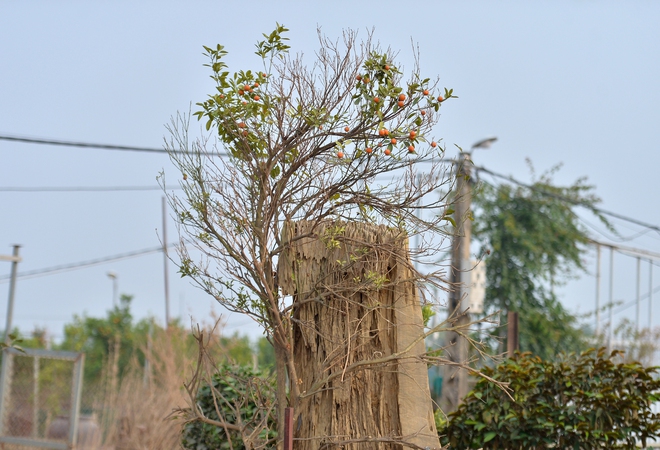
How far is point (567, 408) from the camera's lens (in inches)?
236

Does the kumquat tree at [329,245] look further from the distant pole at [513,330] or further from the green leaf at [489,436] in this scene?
the distant pole at [513,330]

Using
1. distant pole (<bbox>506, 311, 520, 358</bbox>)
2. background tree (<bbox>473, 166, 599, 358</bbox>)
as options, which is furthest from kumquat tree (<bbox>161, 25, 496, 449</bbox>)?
background tree (<bbox>473, 166, 599, 358</bbox>)

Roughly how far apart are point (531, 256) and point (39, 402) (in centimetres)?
1165

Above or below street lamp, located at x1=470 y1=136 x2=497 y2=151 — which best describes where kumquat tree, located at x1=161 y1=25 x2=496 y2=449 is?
below

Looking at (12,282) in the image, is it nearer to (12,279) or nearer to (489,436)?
(12,279)

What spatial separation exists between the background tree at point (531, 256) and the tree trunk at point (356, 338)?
41.5 ft

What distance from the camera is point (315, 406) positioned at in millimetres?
4785

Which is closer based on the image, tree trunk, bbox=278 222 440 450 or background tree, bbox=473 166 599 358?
tree trunk, bbox=278 222 440 450

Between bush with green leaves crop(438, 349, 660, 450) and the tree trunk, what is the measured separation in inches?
52.1

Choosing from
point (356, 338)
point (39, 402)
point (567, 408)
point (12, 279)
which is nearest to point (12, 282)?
point (12, 279)

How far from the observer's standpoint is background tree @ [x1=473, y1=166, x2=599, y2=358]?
1772 centimetres

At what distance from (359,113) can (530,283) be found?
14658 mm

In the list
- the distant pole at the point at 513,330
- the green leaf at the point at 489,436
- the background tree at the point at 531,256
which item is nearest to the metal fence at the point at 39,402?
the green leaf at the point at 489,436

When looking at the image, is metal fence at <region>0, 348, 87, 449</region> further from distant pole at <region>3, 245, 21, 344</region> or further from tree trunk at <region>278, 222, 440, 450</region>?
tree trunk at <region>278, 222, 440, 450</region>
